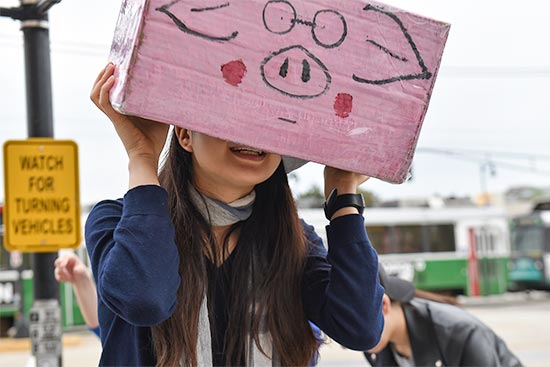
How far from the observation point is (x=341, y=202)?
1925mm

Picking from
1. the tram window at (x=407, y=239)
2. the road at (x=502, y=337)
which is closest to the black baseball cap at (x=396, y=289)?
the road at (x=502, y=337)

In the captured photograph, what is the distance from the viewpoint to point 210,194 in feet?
6.16

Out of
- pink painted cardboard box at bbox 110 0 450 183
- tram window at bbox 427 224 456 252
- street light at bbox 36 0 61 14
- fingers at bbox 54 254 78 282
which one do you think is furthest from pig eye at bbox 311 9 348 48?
tram window at bbox 427 224 456 252

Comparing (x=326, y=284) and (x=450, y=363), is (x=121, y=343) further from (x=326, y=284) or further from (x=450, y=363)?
(x=450, y=363)

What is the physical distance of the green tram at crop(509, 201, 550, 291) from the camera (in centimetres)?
2366

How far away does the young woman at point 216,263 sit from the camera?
1678mm

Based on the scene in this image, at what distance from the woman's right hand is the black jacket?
5.42 ft

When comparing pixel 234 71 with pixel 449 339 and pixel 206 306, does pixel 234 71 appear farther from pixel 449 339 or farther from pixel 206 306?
pixel 449 339

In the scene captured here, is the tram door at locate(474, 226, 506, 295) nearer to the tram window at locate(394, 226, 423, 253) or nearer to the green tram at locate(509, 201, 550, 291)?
the green tram at locate(509, 201, 550, 291)

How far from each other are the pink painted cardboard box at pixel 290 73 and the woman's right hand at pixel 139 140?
0.12m

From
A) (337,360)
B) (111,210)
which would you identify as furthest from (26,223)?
(337,360)

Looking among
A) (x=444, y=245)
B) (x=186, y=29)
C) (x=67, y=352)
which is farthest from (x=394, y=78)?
(x=444, y=245)

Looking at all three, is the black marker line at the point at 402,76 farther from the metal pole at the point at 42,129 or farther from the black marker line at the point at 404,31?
the metal pole at the point at 42,129


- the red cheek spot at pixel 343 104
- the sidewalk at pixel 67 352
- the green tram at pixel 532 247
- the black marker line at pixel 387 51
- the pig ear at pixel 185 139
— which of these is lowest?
the sidewalk at pixel 67 352
